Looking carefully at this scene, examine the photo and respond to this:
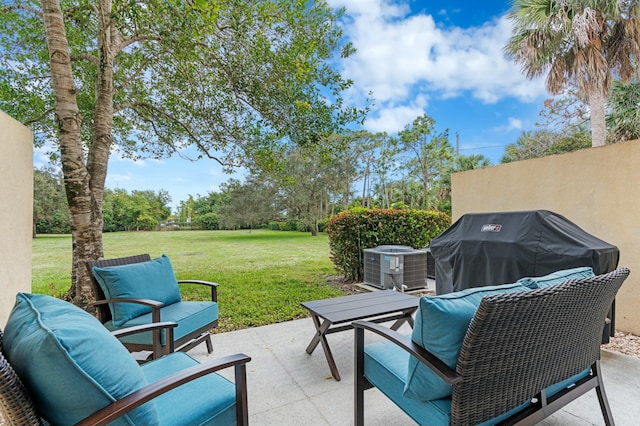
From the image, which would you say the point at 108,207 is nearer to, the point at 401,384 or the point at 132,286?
the point at 132,286

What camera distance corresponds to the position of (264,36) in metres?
4.46

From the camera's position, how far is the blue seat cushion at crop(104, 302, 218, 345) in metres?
2.39

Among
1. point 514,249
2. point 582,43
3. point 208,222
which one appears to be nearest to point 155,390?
point 514,249

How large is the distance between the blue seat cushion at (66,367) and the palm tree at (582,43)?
959 centimetres

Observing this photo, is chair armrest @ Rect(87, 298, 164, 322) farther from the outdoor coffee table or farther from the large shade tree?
the large shade tree

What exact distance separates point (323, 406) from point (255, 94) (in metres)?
4.31

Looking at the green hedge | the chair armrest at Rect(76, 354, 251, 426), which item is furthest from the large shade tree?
the chair armrest at Rect(76, 354, 251, 426)

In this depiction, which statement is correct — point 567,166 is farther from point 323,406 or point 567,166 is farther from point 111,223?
point 111,223

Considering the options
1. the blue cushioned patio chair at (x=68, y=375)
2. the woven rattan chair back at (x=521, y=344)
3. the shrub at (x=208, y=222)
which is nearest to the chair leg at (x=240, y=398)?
the blue cushioned patio chair at (x=68, y=375)

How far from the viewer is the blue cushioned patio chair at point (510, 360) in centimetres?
121

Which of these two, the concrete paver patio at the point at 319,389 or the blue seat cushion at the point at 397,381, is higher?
the blue seat cushion at the point at 397,381

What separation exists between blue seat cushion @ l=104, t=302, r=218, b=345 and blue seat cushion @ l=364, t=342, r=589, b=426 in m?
1.56

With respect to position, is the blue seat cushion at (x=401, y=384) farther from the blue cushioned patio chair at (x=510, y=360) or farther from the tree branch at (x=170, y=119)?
the tree branch at (x=170, y=119)

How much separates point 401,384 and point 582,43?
882cm
